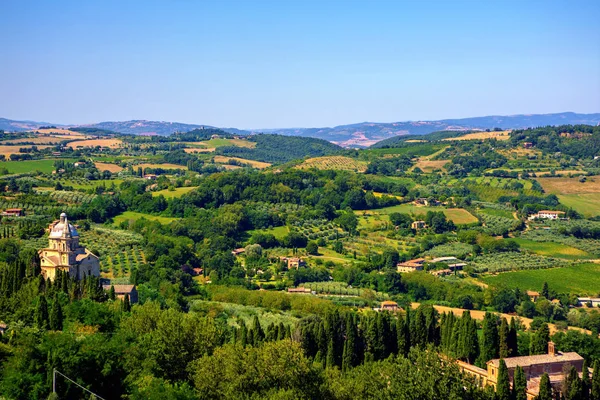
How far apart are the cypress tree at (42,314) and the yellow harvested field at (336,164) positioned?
108 meters

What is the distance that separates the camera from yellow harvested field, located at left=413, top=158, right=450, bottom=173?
497 ft

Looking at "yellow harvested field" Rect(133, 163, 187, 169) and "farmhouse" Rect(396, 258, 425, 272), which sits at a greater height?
"yellow harvested field" Rect(133, 163, 187, 169)

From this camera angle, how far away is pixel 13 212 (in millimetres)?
87250

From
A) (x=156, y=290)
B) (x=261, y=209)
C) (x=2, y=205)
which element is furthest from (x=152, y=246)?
(x=261, y=209)

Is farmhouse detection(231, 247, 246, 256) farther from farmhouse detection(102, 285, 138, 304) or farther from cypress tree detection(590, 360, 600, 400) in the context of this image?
cypress tree detection(590, 360, 600, 400)

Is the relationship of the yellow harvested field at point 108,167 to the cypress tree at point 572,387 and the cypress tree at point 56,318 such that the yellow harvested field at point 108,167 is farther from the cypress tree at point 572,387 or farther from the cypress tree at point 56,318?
the cypress tree at point 572,387

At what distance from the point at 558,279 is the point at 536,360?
34.5 m

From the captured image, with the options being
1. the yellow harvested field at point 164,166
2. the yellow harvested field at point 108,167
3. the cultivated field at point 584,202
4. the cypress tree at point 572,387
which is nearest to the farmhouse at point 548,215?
the cultivated field at point 584,202

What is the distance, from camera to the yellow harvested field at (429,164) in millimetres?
151375

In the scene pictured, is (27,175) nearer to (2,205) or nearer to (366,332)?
(2,205)

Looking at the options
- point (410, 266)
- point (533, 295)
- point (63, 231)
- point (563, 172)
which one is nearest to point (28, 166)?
point (410, 266)

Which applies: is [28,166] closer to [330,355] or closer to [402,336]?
[402,336]

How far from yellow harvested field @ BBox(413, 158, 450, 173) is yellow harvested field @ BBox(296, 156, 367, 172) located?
11265mm

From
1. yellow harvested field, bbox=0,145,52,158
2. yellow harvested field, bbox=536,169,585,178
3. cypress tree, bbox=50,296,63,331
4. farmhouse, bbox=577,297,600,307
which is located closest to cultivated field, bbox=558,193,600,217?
yellow harvested field, bbox=536,169,585,178
